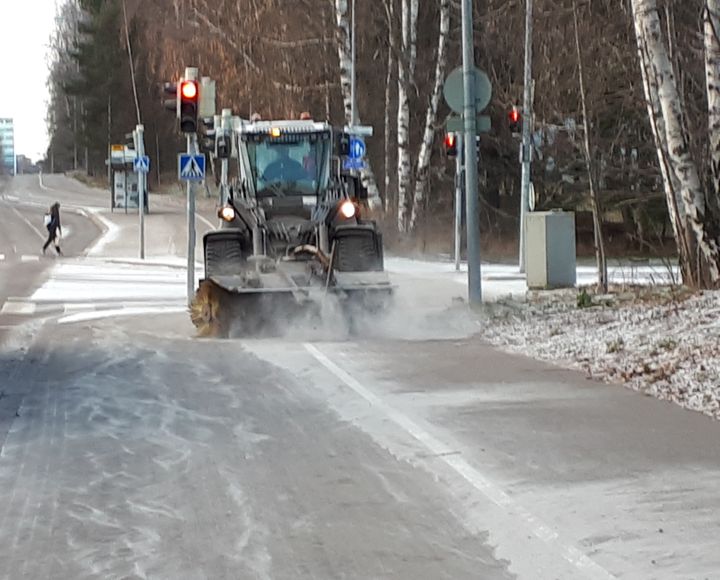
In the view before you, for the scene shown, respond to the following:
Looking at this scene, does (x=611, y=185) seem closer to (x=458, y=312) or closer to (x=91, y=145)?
(x=458, y=312)

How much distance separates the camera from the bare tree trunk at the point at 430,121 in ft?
120

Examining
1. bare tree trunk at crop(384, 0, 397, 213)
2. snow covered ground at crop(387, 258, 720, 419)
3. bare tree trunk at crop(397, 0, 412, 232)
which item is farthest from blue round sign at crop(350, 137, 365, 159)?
bare tree trunk at crop(384, 0, 397, 213)

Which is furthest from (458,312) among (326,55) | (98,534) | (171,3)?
(171,3)

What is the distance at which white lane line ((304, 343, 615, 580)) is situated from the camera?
6.03 meters

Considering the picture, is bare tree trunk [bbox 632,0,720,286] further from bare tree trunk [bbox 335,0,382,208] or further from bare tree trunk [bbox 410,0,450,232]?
bare tree trunk [bbox 335,0,382,208]

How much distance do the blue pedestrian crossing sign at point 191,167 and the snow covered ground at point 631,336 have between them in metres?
5.71

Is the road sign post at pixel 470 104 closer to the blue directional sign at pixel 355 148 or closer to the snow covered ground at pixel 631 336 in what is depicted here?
the snow covered ground at pixel 631 336

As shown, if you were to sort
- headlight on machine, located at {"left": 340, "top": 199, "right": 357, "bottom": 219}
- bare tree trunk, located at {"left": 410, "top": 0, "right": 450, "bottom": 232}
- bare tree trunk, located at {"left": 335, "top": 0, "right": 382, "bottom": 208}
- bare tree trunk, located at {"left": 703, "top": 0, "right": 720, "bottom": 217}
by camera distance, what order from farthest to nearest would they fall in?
1. bare tree trunk, located at {"left": 335, "top": 0, "right": 382, "bottom": 208}
2. bare tree trunk, located at {"left": 410, "top": 0, "right": 450, "bottom": 232}
3. headlight on machine, located at {"left": 340, "top": 199, "right": 357, "bottom": 219}
4. bare tree trunk, located at {"left": 703, "top": 0, "right": 720, "bottom": 217}

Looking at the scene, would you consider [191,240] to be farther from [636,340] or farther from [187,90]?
[636,340]

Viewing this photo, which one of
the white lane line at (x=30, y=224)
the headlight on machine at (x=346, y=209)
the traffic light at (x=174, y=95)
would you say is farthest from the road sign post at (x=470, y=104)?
the white lane line at (x=30, y=224)

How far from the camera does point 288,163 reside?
1873 cm

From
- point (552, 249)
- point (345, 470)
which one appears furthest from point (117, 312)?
point (345, 470)

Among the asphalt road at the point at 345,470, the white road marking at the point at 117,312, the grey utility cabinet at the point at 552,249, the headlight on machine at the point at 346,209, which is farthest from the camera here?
the grey utility cabinet at the point at 552,249

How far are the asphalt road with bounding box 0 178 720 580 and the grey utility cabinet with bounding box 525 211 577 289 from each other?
8656 mm
